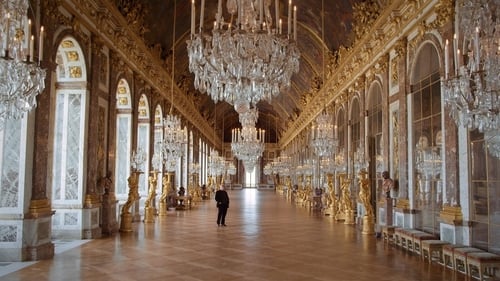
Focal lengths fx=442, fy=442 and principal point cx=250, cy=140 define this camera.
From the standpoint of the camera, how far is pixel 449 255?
7164 mm

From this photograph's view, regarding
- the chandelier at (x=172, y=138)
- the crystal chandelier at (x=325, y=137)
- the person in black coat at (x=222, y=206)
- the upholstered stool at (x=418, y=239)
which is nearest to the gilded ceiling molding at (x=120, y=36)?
the chandelier at (x=172, y=138)

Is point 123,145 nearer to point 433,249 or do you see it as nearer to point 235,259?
point 235,259

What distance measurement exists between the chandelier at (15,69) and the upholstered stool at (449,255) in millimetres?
6473

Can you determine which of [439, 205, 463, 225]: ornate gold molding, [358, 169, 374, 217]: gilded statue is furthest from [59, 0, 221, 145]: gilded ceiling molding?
[439, 205, 463, 225]: ornate gold molding

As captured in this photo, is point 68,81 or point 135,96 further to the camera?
point 135,96

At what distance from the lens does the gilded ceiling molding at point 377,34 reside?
396 inches

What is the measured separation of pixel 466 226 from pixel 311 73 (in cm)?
1849

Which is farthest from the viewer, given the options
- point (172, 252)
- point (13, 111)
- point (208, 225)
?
point (208, 225)

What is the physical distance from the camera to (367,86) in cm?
1443

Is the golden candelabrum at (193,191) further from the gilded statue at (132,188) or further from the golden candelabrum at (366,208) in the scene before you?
the golden candelabrum at (366,208)

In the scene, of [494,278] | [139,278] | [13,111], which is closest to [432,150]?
[494,278]

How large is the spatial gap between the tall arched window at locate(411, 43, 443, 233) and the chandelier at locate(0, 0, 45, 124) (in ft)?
23.9

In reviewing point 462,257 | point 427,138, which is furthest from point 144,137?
point 462,257

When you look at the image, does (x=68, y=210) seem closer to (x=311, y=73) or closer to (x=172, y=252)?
(x=172, y=252)
